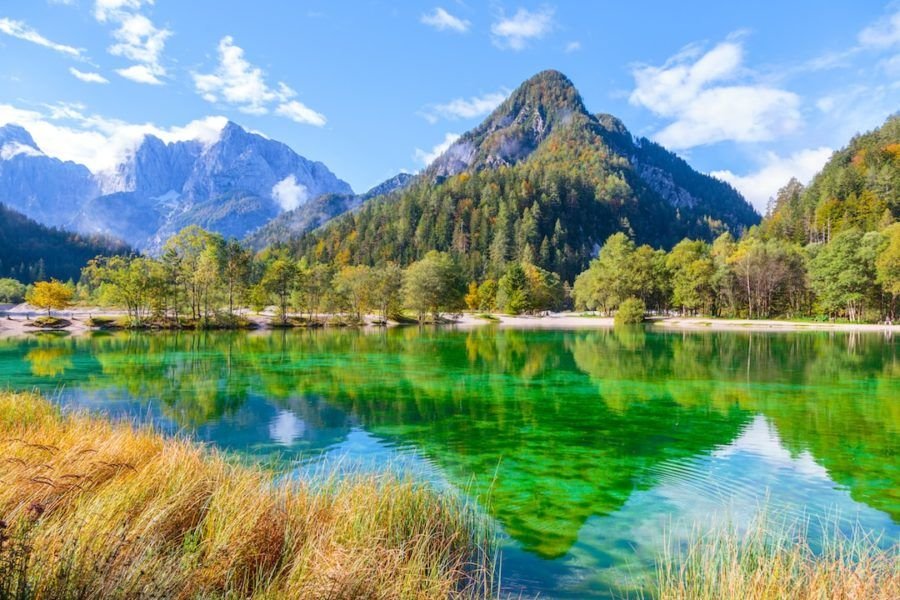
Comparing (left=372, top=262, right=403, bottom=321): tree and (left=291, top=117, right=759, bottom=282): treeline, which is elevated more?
(left=291, top=117, right=759, bottom=282): treeline

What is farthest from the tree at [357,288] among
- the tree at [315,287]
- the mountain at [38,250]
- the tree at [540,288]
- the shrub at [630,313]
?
the mountain at [38,250]

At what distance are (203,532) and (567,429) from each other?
11461 millimetres

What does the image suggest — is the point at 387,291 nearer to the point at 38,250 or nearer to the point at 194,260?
the point at 194,260

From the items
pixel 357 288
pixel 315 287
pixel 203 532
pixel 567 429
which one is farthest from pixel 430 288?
pixel 203 532

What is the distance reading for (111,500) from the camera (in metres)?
5.18

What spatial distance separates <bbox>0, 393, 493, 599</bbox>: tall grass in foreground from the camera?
3799 millimetres

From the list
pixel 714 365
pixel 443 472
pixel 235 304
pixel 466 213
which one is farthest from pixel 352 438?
pixel 466 213

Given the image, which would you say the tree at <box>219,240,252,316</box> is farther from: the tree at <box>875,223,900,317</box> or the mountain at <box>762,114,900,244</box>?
the mountain at <box>762,114,900,244</box>

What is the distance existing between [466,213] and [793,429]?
A: 14363cm

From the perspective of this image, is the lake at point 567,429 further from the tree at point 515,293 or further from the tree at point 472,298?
the tree at point 472,298

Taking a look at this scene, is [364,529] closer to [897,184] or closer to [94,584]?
[94,584]

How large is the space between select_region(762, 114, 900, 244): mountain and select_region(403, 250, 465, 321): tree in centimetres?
7206

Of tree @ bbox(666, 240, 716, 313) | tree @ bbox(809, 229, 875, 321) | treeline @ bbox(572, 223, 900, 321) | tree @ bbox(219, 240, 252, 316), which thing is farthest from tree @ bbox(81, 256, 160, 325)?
tree @ bbox(809, 229, 875, 321)

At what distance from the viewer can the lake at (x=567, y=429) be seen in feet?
27.7
